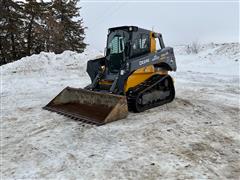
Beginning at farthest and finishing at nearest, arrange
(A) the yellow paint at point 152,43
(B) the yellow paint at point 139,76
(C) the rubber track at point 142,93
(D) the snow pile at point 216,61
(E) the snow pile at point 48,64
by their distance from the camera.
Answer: (D) the snow pile at point 216,61
(E) the snow pile at point 48,64
(A) the yellow paint at point 152,43
(B) the yellow paint at point 139,76
(C) the rubber track at point 142,93

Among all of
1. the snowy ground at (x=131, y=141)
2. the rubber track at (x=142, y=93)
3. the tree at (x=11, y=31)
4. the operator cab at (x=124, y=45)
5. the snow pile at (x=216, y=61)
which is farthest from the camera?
the tree at (x=11, y=31)

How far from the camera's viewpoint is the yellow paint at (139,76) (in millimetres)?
8930

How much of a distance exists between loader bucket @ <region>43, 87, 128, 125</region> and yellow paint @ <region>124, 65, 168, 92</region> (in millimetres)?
777

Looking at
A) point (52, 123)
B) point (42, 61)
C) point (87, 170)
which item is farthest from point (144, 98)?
point (42, 61)

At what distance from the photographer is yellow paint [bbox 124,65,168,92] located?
893 cm

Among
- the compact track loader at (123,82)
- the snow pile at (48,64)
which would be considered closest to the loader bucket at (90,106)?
the compact track loader at (123,82)

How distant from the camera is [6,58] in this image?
88.9 feet

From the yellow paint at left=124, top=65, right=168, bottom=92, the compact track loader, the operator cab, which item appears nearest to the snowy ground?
the compact track loader

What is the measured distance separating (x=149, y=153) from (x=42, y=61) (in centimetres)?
1326

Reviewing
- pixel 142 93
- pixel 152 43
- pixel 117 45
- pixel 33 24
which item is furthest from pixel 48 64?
pixel 33 24

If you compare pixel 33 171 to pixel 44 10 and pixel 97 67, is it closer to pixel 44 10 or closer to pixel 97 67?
pixel 97 67

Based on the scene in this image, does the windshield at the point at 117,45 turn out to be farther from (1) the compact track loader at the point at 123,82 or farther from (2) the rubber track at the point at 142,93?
(2) the rubber track at the point at 142,93

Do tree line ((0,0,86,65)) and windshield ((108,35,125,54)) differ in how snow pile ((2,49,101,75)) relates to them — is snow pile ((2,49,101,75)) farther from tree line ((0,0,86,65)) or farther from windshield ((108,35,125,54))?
tree line ((0,0,86,65))

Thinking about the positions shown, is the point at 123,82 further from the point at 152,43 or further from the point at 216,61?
the point at 216,61
